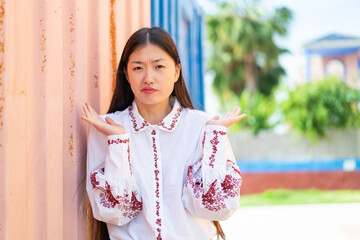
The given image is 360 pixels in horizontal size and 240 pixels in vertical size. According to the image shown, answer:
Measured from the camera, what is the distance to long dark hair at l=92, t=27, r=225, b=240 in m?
2.07

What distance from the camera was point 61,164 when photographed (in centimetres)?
188

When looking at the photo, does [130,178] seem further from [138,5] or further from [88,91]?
[138,5]

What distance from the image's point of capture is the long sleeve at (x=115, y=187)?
186cm

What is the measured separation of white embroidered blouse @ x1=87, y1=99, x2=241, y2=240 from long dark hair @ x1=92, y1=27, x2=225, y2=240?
14 centimetres

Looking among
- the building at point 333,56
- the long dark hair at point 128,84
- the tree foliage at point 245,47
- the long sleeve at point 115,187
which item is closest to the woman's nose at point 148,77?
the long dark hair at point 128,84

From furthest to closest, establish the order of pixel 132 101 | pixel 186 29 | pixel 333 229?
pixel 186 29, pixel 333 229, pixel 132 101

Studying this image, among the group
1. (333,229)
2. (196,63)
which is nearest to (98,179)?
(333,229)

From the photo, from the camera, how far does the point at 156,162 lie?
2.01 meters

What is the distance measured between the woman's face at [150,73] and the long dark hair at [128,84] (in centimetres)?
3

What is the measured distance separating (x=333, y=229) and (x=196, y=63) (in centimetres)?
317

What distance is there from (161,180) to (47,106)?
579mm

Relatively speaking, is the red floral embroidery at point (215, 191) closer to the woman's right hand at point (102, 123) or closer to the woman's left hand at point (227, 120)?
the woman's left hand at point (227, 120)

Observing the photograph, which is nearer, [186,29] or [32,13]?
[32,13]

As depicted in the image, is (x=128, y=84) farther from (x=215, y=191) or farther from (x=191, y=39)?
(x=191, y=39)
